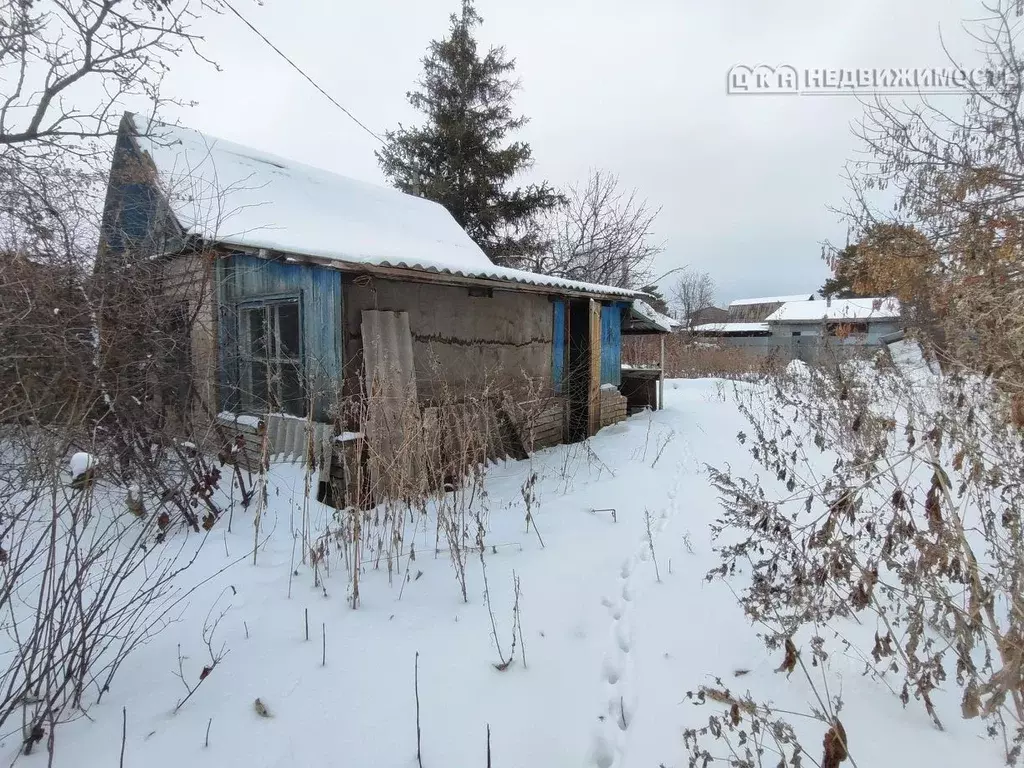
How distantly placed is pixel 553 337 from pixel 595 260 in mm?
10952

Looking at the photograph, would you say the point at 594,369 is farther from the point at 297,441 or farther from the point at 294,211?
the point at 294,211

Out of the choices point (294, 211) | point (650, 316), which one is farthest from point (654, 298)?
point (294, 211)

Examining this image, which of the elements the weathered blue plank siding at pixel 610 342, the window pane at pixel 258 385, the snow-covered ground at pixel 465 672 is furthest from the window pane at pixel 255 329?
the weathered blue plank siding at pixel 610 342

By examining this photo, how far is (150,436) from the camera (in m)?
3.76

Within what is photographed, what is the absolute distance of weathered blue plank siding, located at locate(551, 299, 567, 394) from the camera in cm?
802

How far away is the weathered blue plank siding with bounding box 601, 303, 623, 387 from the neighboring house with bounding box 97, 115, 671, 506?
525 mm

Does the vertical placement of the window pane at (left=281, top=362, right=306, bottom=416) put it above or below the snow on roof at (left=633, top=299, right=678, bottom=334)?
below

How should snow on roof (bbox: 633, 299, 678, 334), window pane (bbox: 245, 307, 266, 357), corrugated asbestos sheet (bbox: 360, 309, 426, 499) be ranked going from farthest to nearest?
1. snow on roof (bbox: 633, 299, 678, 334)
2. window pane (bbox: 245, 307, 266, 357)
3. corrugated asbestos sheet (bbox: 360, 309, 426, 499)

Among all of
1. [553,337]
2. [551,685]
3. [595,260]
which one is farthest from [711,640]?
[595,260]

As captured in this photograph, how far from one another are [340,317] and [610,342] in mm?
5966

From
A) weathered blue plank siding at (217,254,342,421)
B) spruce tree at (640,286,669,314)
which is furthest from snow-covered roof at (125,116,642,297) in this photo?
spruce tree at (640,286,669,314)

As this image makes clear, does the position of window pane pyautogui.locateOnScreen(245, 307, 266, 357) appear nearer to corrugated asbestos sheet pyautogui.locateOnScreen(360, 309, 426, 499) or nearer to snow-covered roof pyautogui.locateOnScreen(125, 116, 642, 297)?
snow-covered roof pyautogui.locateOnScreen(125, 116, 642, 297)

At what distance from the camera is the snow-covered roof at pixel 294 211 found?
514 centimetres

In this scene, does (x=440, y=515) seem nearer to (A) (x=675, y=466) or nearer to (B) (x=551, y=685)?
(B) (x=551, y=685)
